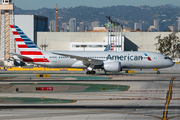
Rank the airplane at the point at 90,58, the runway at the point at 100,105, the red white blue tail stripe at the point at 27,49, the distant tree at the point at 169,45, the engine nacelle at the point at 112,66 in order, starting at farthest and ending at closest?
the distant tree at the point at 169,45 → the red white blue tail stripe at the point at 27,49 → the airplane at the point at 90,58 → the engine nacelle at the point at 112,66 → the runway at the point at 100,105

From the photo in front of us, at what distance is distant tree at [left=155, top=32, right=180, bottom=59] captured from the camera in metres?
127

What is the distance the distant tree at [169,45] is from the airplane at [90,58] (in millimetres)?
74445

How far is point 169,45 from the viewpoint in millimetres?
127500

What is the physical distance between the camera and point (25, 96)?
1196 inches

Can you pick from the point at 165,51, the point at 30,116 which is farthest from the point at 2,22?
the point at 30,116

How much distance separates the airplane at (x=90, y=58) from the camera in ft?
176

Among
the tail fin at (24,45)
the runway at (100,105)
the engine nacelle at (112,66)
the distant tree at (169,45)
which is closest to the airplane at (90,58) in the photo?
the tail fin at (24,45)

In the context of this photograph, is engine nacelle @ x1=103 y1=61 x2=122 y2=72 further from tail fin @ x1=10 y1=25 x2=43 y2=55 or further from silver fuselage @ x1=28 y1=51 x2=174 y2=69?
tail fin @ x1=10 y1=25 x2=43 y2=55

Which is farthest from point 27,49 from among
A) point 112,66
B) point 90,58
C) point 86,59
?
point 112,66

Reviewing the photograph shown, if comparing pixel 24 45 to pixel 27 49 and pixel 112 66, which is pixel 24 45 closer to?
pixel 27 49

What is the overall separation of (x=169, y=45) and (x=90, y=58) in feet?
265

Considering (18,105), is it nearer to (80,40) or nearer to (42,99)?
(42,99)

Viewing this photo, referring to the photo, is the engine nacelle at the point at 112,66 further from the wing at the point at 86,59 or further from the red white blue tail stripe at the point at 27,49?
the red white blue tail stripe at the point at 27,49

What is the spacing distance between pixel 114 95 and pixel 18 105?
995 centimetres
